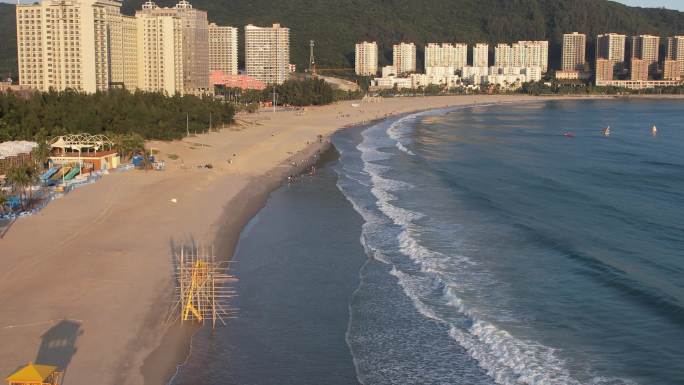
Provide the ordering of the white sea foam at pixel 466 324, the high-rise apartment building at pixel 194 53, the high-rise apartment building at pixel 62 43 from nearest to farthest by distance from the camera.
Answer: the white sea foam at pixel 466 324 → the high-rise apartment building at pixel 62 43 → the high-rise apartment building at pixel 194 53

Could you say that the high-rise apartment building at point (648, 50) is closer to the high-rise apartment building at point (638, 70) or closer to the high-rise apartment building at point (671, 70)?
the high-rise apartment building at point (671, 70)

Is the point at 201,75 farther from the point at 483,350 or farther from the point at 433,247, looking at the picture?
the point at 483,350

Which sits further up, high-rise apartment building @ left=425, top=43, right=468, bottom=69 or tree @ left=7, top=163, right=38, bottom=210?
high-rise apartment building @ left=425, top=43, right=468, bottom=69

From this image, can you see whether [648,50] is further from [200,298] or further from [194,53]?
[200,298]

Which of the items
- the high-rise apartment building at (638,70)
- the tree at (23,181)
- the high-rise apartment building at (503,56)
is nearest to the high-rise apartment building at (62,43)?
the tree at (23,181)

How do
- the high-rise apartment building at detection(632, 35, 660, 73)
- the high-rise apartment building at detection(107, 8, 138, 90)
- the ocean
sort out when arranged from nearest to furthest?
the ocean < the high-rise apartment building at detection(107, 8, 138, 90) < the high-rise apartment building at detection(632, 35, 660, 73)

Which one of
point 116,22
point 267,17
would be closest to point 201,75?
point 116,22

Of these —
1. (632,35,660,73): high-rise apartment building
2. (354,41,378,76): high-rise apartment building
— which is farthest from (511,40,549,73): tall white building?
(354,41,378,76): high-rise apartment building

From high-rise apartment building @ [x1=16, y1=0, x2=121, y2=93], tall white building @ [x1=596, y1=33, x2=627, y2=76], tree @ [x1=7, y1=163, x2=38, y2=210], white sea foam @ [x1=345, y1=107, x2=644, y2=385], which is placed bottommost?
white sea foam @ [x1=345, y1=107, x2=644, y2=385]

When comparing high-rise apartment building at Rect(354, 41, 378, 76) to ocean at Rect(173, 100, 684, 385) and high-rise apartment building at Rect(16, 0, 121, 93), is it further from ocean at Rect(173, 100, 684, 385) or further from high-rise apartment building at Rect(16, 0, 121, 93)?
ocean at Rect(173, 100, 684, 385)
